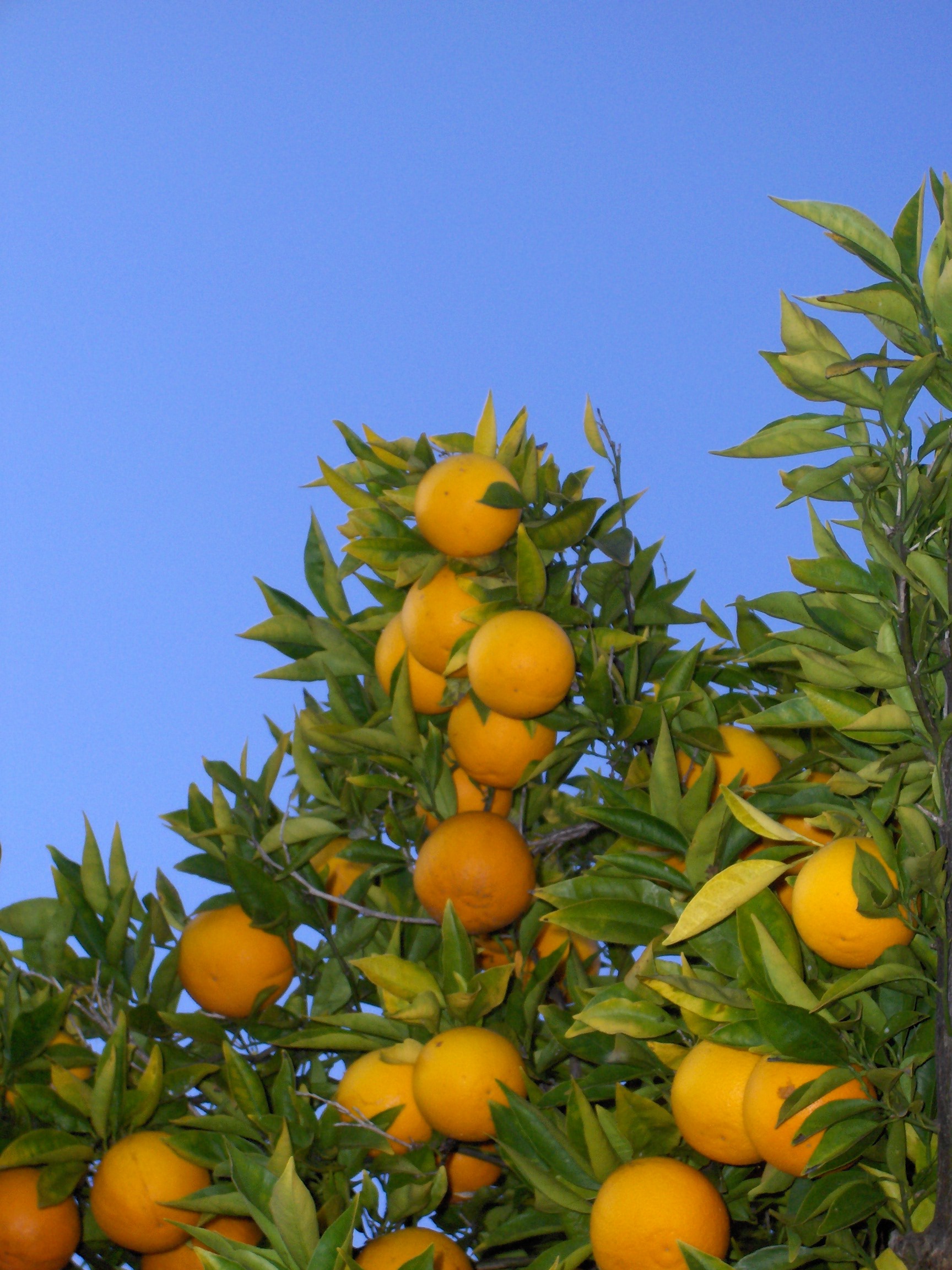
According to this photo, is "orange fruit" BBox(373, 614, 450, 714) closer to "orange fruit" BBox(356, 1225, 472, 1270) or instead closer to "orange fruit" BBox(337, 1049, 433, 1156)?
"orange fruit" BBox(337, 1049, 433, 1156)

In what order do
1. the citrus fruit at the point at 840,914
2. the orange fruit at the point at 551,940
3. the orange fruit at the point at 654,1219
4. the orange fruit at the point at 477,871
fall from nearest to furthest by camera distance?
the citrus fruit at the point at 840,914, the orange fruit at the point at 654,1219, the orange fruit at the point at 477,871, the orange fruit at the point at 551,940

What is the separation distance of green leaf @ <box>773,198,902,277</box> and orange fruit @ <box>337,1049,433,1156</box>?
1484 mm

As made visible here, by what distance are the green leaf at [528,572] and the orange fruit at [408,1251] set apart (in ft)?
3.54

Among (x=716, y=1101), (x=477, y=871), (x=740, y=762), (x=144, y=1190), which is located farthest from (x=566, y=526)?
(x=144, y=1190)

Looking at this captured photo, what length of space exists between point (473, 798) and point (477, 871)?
0.34m

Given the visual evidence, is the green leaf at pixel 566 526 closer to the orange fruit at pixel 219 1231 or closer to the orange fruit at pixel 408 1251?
the orange fruit at pixel 408 1251

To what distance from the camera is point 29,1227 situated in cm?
207

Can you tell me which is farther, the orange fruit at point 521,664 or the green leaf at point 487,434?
the green leaf at point 487,434

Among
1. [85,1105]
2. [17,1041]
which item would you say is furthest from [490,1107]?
[17,1041]

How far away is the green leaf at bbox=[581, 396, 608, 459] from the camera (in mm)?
2361

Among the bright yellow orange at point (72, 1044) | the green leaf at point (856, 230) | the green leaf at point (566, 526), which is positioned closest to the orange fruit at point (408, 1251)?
the bright yellow orange at point (72, 1044)

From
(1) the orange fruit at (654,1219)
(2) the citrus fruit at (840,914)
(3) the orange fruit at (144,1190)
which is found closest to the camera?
(2) the citrus fruit at (840,914)

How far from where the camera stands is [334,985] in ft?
7.72

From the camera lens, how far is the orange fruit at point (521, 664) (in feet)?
6.63
